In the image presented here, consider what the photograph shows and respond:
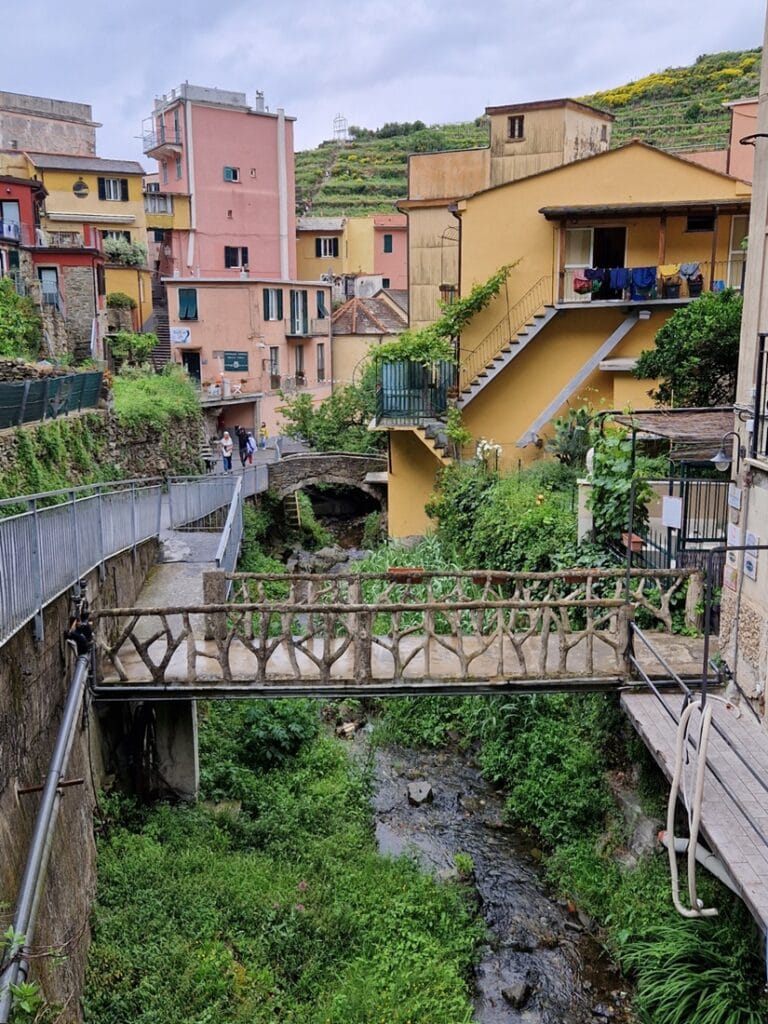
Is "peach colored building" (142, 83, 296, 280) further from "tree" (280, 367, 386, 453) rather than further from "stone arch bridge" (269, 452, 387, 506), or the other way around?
"stone arch bridge" (269, 452, 387, 506)

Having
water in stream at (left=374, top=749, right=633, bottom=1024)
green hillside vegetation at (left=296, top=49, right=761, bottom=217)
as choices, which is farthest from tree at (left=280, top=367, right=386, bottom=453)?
green hillside vegetation at (left=296, top=49, right=761, bottom=217)

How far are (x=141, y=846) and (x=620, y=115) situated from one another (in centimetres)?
8142

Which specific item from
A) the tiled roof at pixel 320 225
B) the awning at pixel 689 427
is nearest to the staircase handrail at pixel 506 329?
the awning at pixel 689 427

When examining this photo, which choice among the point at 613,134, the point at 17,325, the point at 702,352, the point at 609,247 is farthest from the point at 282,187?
the point at 702,352

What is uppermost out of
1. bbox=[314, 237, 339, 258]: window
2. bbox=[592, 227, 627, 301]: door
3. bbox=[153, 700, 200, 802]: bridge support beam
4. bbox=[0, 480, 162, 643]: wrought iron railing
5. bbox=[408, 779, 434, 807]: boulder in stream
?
bbox=[314, 237, 339, 258]: window

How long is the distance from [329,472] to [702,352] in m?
20.1

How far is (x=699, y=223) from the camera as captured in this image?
23016mm

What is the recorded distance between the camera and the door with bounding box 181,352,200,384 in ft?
132

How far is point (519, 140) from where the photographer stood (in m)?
27.0

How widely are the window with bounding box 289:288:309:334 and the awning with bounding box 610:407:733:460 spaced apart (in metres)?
31.4

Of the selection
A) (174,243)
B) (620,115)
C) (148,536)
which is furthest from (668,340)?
(620,115)

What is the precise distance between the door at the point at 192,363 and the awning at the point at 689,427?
2995 cm

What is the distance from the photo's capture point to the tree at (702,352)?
16.5 m

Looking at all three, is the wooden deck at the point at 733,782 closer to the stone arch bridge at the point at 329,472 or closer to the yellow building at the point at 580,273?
the yellow building at the point at 580,273
